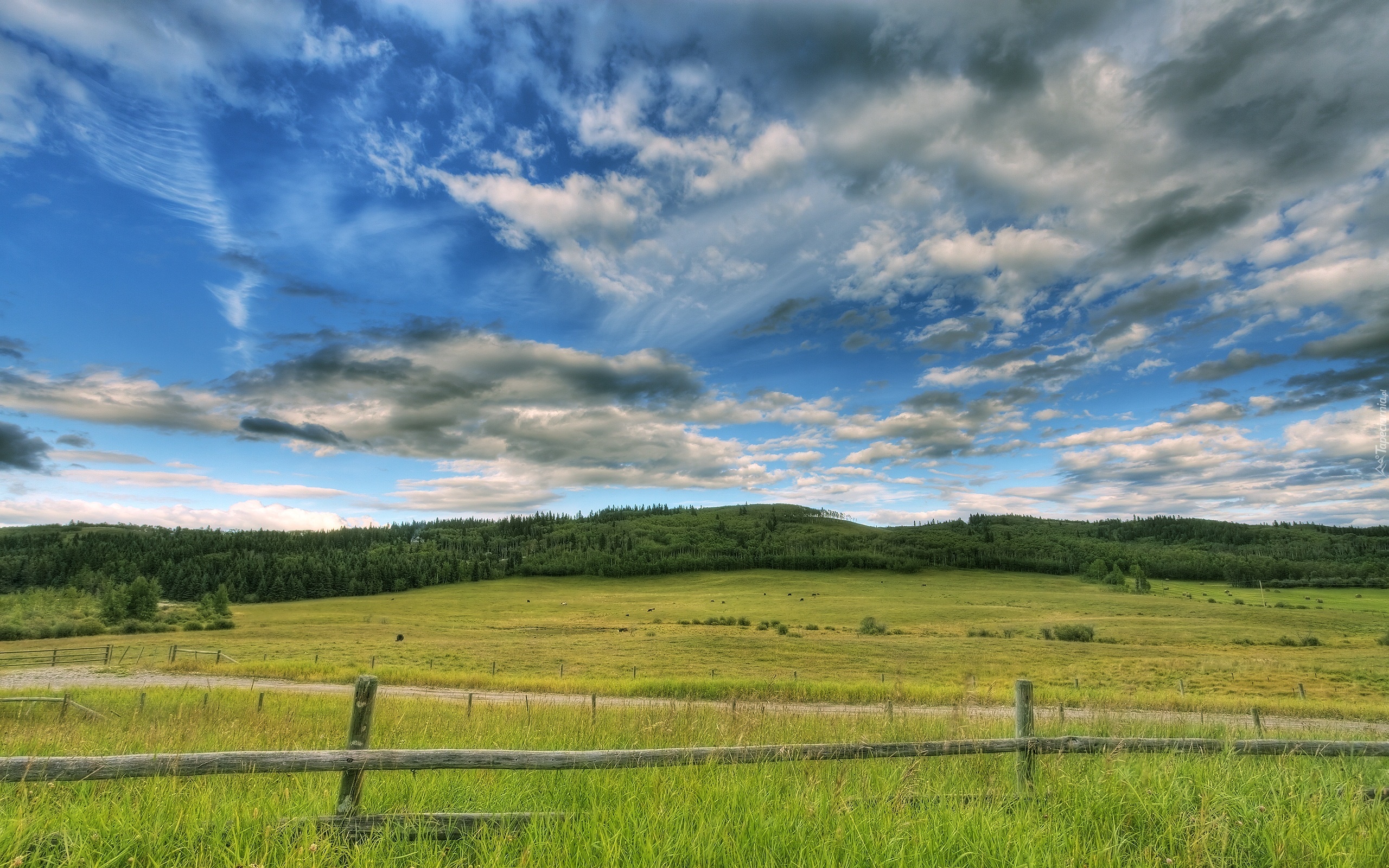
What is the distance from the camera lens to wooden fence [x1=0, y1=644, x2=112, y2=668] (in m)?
47.1

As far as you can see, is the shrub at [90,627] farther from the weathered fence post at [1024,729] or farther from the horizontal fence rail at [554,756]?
the weathered fence post at [1024,729]

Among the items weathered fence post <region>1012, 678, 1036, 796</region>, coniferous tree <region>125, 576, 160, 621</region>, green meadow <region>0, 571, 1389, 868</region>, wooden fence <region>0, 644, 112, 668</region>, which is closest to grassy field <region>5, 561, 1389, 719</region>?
green meadow <region>0, 571, 1389, 868</region>

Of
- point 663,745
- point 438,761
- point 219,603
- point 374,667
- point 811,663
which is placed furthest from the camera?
point 219,603

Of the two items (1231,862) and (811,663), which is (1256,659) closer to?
(811,663)

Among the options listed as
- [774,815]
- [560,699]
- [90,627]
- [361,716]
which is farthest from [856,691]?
[90,627]

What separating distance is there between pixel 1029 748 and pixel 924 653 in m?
51.1

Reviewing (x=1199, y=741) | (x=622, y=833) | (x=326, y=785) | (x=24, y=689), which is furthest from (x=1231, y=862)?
(x=24, y=689)

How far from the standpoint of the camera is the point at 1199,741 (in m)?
6.67

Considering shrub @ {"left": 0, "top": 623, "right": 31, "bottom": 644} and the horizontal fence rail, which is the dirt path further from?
shrub @ {"left": 0, "top": 623, "right": 31, "bottom": 644}

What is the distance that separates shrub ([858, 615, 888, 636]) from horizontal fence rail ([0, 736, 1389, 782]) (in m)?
68.5

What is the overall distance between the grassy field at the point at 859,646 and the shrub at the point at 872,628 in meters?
1.34

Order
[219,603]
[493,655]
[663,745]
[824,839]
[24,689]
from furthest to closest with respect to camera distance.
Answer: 1. [219,603]
2. [493,655]
3. [24,689]
4. [663,745]
5. [824,839]

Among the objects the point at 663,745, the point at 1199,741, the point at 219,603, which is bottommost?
the point at 219,603

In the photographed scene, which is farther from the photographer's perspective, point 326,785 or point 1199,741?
point 1199,741
